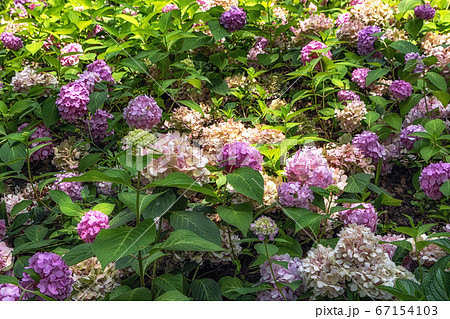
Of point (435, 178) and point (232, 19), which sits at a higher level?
point (232, 19)

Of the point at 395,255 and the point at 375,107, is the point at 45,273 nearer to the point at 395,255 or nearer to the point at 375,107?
the point at 395,255

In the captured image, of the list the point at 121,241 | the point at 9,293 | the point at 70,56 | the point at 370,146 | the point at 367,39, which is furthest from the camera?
the point at 70,56

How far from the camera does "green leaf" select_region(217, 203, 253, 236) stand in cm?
149

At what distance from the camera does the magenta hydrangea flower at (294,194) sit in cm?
165

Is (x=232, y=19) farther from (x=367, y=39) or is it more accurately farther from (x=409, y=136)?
(x=409, y=136)

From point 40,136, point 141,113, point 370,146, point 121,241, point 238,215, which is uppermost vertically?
point 121,241

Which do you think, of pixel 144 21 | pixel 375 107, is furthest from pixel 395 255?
pixel 144 21

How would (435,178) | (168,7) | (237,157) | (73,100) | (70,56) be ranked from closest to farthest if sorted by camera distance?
(237,157), (435,178), (73,100), (70,56), (168,7)

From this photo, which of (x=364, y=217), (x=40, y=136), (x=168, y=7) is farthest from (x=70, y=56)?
(x=364, y=217)

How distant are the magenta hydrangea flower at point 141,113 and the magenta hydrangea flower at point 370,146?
1024 mm

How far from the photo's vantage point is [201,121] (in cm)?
242

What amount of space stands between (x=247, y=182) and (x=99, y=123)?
1.24 metres

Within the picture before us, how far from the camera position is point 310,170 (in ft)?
5.67
